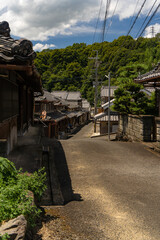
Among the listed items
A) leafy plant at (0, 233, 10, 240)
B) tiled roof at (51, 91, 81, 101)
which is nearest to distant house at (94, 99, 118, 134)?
A: leafy plant at (0, 233, 10, 240)

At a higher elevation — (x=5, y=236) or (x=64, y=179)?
(x=5, y=236)

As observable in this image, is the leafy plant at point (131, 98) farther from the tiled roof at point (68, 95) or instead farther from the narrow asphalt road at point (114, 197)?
the tiled roof at point (68, 95)

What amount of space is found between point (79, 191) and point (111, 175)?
1895 mm

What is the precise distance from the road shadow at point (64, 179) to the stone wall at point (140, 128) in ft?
20.9

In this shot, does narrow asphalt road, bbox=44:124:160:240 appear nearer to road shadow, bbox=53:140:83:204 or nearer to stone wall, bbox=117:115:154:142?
road shadow, bbox=53:140:83:204

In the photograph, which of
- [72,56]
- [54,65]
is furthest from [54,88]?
[72,56]

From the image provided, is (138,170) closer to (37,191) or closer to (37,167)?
(37,167)

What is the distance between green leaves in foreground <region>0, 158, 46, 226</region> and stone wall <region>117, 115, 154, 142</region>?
12.0 meters

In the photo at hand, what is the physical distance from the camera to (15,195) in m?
3.21

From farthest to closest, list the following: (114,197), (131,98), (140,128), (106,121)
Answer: (106,121), (131,98), (140,128), (114,197)

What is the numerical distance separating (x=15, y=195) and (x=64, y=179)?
4187mm

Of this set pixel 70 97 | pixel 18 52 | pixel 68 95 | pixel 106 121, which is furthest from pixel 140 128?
pixel 68 95

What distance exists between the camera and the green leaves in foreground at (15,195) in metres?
2.86

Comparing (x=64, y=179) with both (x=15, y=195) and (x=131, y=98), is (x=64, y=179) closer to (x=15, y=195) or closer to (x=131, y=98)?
(x=15, y=195)
